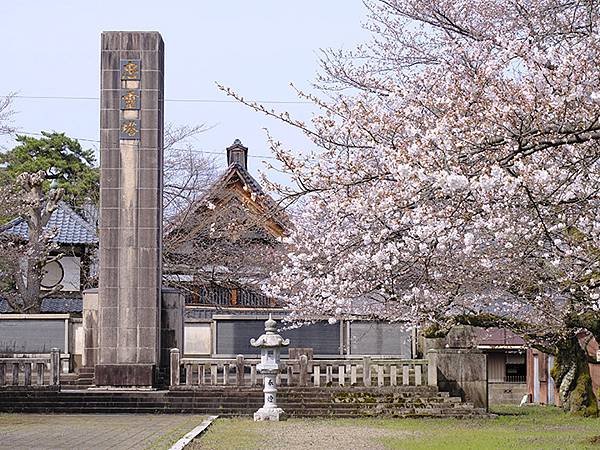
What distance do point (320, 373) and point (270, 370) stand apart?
366 centimetres

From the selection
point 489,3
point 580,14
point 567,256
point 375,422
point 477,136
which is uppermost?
point 489,3

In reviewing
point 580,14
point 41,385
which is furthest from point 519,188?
point 41,385

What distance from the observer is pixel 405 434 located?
16.4 m

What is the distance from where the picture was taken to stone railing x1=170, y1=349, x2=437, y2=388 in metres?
22.2

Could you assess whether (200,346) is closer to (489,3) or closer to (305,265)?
(305,265)

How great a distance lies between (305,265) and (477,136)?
773 cm

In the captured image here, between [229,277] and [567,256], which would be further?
[229,277]

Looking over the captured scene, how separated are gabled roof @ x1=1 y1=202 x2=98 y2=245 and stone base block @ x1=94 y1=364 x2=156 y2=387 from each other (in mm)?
9891

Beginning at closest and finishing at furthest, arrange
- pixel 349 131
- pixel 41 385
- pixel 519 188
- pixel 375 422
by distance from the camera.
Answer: pixel 519 188, pixel 349 131, pixel 375 422, pixel 41 385

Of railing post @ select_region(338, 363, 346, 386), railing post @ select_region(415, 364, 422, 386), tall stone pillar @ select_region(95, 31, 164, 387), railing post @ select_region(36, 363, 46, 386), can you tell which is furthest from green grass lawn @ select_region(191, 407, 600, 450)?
railing post @ select_region(36, 363, 46, 386)

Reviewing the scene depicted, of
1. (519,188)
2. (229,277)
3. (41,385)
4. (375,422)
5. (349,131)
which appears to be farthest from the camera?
(229,277)

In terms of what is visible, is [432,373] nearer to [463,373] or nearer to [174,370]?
[463,373]

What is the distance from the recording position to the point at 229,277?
3366 cm

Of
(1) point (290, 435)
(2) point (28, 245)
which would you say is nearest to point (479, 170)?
(1) point (290, 435)
